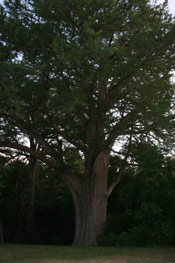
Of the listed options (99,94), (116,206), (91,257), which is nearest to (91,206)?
(116,206)

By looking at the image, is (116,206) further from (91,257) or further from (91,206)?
(91,257)

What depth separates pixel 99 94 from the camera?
15.6 meters

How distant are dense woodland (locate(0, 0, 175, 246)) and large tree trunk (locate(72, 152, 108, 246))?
0.05 metres

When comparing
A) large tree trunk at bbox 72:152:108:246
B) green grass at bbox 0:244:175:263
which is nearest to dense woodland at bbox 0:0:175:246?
large tree trunk at bbox 72:152:108:246

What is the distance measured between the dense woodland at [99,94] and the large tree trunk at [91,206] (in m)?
0.05

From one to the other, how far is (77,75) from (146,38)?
9.24 feet

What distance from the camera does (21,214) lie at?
27.3 metres

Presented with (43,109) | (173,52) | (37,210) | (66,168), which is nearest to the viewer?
(173,52)

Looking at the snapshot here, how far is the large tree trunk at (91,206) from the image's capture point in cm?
1744

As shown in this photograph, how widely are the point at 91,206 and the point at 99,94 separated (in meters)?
5.56

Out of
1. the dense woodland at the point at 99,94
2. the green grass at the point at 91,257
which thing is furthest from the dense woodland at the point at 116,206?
the green grass at the point at 91,257

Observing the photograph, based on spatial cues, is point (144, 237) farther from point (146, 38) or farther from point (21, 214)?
point (21, 214)

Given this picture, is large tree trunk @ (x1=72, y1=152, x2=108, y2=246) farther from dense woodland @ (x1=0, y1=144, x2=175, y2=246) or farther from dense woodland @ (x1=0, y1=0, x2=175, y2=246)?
dense woodland @ (x1=0, y1=144, x2=175, y2=246)

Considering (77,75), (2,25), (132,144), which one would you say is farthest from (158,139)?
(2,25)
